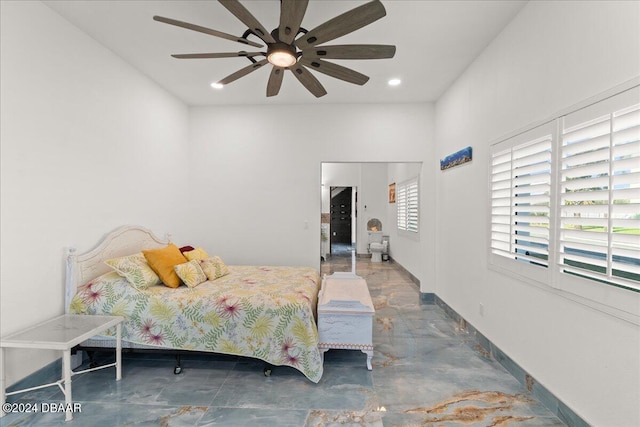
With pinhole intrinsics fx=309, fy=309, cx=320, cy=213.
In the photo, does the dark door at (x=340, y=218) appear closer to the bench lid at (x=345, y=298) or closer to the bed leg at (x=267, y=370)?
the bench lid at (x=345, y=298)

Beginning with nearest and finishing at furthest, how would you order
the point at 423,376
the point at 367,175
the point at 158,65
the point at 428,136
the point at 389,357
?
the point at 423,376
the point at 389,357
the point at 158,65
the point at 428,136
the point at 367,175

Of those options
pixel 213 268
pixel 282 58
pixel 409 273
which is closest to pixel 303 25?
pixel 282 58

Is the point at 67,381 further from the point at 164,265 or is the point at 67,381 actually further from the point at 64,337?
the point at 164,265

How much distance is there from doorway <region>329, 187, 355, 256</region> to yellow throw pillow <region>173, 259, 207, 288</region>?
652 cm

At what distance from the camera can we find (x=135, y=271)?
278 centimetres

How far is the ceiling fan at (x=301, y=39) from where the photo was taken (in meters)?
1.74

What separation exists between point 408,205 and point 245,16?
469 centimetres

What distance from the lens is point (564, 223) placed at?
1.97 meters

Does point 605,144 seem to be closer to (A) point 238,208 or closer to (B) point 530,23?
(B) point 530,23

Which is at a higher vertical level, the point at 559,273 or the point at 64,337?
the point at 559,273

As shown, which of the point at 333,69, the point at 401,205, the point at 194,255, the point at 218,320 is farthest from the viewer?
the point at 401,205

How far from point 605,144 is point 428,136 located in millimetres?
2991

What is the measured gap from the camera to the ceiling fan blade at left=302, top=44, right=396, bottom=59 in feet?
6.77

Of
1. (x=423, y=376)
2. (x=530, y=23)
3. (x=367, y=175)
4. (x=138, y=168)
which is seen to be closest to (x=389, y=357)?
(x=423, y=376)
